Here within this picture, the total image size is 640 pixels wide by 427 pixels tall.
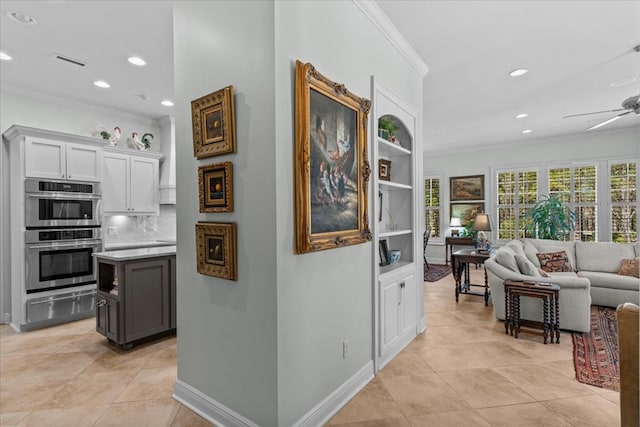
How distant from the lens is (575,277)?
3707mm

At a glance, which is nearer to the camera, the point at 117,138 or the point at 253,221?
the point at 253,221

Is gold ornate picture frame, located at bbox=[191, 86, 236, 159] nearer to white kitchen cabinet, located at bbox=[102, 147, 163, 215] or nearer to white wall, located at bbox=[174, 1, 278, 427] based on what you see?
white wall, located at bbox=[174, 1, 278, 427]

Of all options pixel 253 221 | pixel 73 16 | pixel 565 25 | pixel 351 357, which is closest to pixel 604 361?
pixel 351 357

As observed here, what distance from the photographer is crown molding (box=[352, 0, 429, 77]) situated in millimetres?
2492

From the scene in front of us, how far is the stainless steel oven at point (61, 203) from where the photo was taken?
3848mm

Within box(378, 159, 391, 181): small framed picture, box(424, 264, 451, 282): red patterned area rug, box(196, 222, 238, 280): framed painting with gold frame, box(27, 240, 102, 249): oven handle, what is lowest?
box(424, 264, 451, 282): red patterned area rug

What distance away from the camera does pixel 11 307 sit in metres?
4.11

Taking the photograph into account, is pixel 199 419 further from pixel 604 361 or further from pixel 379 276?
pixel 604 361

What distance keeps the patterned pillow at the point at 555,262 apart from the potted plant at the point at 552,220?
2156 millimetres

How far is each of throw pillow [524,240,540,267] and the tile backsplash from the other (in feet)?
19.4

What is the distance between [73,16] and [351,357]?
3513 mm

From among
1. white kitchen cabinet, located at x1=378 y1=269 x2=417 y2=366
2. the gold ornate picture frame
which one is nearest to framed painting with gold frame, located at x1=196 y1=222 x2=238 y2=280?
the gold ornate picture frame

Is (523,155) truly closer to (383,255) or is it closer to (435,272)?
(435,272)

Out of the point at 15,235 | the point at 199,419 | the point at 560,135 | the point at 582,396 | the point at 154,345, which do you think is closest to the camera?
the point at 199,419
